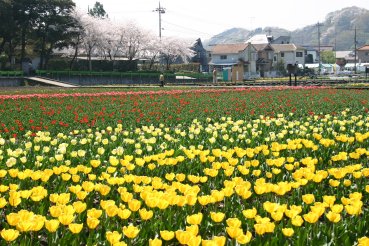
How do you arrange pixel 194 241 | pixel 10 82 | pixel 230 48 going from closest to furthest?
pixel 194 241
pixel 10 82
pixel 230 48

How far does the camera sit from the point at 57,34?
4384 centimetres

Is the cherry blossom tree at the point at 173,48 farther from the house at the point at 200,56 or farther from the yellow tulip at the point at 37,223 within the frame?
the yellow tulip at the point at 37,223

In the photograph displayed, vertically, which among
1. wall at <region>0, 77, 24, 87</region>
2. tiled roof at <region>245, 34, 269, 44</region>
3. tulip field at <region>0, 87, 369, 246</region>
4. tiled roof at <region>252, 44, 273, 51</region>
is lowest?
tulip field at <region>0, 87, 369, 246</region>

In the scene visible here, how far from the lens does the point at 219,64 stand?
80188 mm

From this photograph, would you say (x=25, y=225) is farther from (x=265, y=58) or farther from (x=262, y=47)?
(x=262, y=47)

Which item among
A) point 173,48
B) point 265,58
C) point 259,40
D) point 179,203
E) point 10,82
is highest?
point 259,40

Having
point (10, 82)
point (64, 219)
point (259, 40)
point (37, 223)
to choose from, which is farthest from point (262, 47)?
point (37, 223)

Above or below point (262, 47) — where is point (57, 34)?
below

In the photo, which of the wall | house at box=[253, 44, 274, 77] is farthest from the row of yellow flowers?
house at box=[253, 44, 274, 77]

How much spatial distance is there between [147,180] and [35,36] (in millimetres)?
43143

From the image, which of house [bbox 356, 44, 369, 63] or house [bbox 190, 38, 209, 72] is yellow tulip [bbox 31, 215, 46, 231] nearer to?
house [bbox 190, 38, 209, 72]

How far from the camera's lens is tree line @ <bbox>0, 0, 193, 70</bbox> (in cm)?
4216

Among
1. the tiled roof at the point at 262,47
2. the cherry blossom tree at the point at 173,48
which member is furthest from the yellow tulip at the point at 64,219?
the tiled roof at the point at 262,47

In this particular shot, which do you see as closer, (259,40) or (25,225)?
(25,225)
